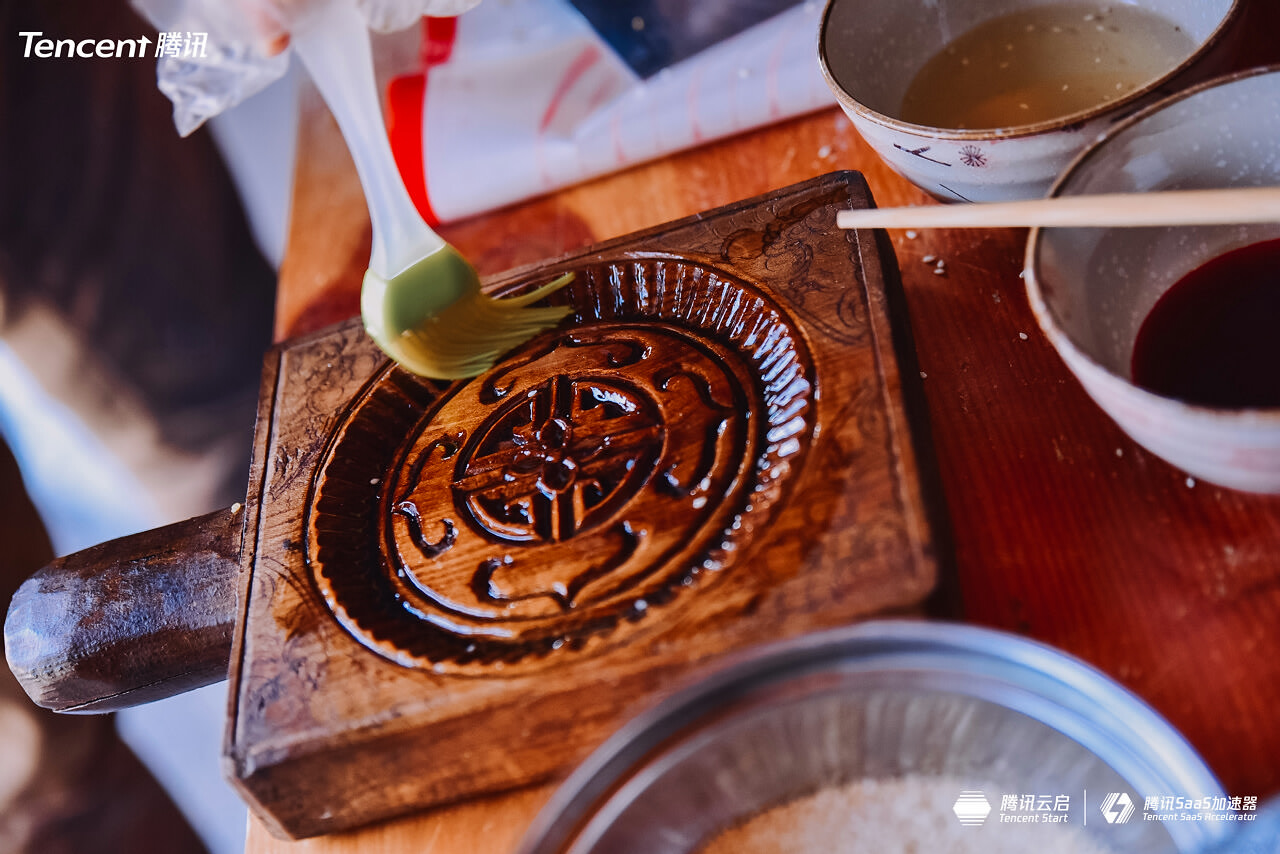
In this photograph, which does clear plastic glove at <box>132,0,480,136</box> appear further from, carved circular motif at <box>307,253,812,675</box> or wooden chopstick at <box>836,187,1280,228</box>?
wooden chopstick at <box>836,187,1280,228</box>

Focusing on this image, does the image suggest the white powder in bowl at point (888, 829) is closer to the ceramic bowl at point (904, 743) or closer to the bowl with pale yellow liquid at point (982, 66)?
the ceramic bowl at point (904, 743)

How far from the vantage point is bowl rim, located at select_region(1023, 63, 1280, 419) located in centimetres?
49

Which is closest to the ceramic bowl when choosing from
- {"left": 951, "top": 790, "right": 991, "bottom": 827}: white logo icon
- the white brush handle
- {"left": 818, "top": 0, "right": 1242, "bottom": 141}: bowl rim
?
{"left": 951, "top": 790, "right": 991, "bottom": 827}: white logo icon

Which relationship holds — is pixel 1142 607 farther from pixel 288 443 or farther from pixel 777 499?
pixel 288 443

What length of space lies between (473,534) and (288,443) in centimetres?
25

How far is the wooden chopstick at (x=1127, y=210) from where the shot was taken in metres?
0.52

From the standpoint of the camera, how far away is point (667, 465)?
28.8 inches

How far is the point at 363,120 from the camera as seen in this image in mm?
890

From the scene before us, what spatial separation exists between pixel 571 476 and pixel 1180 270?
499 millimetres

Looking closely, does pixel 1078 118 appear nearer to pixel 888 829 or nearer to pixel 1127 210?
pixel 1127 210

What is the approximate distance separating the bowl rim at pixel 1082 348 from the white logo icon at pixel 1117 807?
0.22 m

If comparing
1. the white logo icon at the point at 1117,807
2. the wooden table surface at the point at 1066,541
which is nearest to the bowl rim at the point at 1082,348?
the wooden table surface at the point at 1066,541

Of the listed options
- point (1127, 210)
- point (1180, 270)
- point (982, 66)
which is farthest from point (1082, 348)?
point (982, 66)

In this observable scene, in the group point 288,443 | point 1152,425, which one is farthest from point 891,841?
point 288,443
